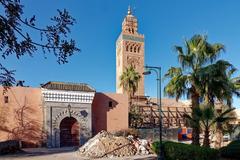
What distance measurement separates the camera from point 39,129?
2509 centimetres

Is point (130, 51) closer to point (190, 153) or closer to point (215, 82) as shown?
point (215, 82)

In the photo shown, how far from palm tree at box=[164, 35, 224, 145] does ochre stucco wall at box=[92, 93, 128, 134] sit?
10.1 metres

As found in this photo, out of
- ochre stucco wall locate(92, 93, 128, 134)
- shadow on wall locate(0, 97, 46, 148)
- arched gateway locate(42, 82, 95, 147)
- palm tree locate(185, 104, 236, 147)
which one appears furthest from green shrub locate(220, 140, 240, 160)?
shadow on wall locate(0, 97, 46, 148)

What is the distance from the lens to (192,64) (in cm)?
1939

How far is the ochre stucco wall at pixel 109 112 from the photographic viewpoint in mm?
28109

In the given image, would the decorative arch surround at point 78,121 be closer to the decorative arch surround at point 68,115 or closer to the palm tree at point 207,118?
the decorative arch surround at point 68,115

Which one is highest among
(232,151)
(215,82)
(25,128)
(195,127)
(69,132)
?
(215,82)

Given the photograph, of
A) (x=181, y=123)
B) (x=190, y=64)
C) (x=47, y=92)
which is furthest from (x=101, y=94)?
(x=181, y=123)

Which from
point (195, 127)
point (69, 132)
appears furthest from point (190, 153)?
point (69, 132)

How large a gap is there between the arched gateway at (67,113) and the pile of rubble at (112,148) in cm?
638

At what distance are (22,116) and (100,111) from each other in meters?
7.99

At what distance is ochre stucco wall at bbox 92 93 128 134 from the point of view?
28109 mm

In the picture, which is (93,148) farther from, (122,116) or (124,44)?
(124,44)

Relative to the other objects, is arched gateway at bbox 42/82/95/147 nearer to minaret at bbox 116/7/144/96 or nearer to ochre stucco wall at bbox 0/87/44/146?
ochre stucco wall at bbox 0/87/44/146
